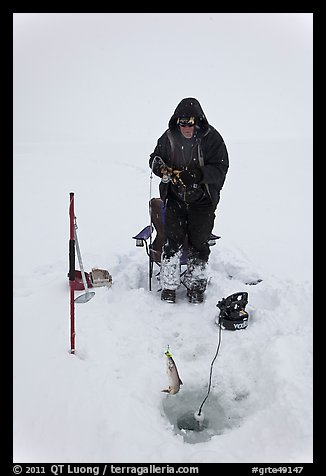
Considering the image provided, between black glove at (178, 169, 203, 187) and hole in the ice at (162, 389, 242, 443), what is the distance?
1.92m

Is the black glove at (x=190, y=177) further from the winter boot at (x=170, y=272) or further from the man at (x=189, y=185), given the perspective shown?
the winter boot at (x=170, y=272)

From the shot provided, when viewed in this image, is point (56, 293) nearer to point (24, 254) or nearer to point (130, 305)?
point (130, 305)

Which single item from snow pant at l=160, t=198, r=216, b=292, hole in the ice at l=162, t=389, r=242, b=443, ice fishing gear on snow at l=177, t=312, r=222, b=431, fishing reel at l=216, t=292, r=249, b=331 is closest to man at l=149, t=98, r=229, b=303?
snow pant at l=160, t=198, r=216, b=292

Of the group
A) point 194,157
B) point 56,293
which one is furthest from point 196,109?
point 56,293

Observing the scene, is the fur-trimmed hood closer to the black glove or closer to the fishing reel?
the black glove

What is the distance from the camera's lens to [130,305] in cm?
471

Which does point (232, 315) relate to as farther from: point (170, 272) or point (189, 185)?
point (189, 185)

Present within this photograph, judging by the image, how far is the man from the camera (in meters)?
4.37

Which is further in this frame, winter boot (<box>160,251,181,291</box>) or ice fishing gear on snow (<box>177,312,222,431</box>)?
winter boot (<box>160,251,181,291</box>)

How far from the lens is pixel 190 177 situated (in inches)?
172

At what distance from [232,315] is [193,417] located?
117 centimetres

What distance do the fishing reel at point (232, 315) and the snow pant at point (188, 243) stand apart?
477 millimetres

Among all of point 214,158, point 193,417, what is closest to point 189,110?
point 214,158
